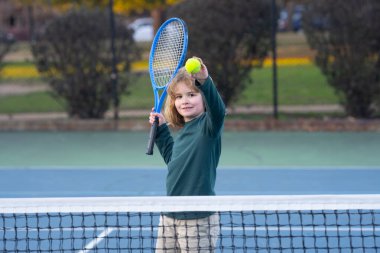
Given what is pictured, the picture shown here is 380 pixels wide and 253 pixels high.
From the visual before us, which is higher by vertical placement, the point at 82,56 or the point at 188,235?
the point at 188,235

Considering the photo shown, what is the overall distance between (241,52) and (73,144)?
124 inches

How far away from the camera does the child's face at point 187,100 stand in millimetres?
4352

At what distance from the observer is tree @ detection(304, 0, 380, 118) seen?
12141 mm

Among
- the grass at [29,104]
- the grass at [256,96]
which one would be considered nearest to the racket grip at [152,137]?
the grass at [256,96]

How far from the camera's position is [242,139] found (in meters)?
11.4

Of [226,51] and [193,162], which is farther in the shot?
[226,51]

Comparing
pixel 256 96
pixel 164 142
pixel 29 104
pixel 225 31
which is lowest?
pixel 256 96

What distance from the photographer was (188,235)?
4277mm

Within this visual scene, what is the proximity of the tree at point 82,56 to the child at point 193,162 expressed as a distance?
27.5ft

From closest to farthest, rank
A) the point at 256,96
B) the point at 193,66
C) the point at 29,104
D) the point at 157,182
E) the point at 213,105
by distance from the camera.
A: the point at 193,66, the point at 213,105, the point at 157,182, the point at 29,104, the point at 256,96

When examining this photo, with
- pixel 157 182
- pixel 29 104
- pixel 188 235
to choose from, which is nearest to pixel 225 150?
pixel 157 182

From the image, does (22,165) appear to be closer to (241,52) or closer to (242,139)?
(242,139)

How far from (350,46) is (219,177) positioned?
443 cm

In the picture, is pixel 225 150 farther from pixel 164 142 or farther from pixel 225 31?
pixel 164 142
